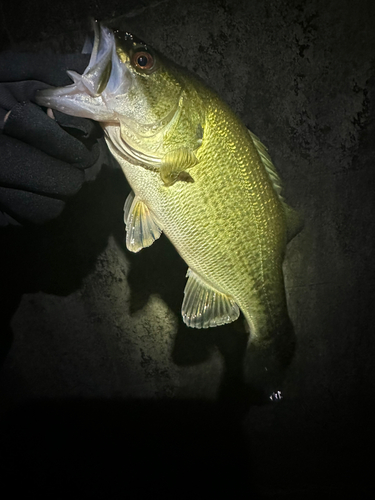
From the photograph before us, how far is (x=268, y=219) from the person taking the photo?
1.21m

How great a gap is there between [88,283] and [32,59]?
115 centimetres

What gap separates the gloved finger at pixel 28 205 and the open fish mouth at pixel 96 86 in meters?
0.40

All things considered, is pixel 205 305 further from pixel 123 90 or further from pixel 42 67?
pixel 42 67

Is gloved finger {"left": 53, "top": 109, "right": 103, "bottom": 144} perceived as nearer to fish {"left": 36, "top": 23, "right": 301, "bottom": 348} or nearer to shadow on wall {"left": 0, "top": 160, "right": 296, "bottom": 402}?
fish {"left": 36, "top": 23, "right": 301, "bottom": 348}

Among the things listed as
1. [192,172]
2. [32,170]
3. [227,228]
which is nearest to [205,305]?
[227,228]

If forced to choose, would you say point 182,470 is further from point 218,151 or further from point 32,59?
point 32,59

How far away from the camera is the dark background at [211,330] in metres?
1.70

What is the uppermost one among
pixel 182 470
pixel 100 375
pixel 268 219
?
pixel 268 219

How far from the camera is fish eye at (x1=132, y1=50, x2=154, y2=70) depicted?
39.8 inches

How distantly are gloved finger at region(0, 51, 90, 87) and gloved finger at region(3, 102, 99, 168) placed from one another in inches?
5.9

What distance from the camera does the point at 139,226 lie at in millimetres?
1234

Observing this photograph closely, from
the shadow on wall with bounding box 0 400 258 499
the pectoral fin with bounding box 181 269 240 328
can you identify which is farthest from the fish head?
the shadow on wall with bounding box 0 400 258 499

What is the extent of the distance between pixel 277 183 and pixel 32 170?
889 millimetres

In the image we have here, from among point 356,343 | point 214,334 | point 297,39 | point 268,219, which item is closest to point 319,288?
point 356,343
